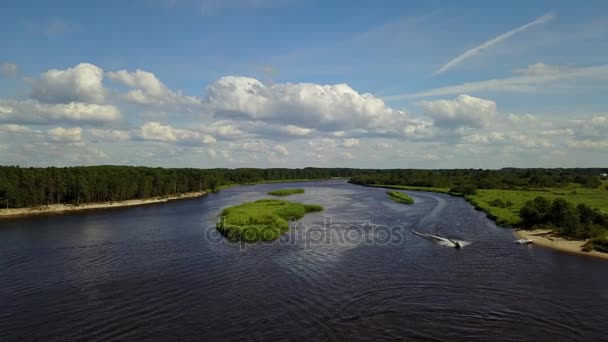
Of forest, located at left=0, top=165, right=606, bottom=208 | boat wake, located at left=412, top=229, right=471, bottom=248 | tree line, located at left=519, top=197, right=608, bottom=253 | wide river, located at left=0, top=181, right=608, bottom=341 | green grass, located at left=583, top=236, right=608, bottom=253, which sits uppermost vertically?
forest, located at left=0, top=165, right=606, bottom=208

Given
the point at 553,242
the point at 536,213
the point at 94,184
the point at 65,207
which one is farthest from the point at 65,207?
the point at 553,242

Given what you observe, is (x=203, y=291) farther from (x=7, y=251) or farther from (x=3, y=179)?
(x=3, y=179)

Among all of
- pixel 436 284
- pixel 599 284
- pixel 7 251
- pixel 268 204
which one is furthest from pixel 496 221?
pixel 7 251

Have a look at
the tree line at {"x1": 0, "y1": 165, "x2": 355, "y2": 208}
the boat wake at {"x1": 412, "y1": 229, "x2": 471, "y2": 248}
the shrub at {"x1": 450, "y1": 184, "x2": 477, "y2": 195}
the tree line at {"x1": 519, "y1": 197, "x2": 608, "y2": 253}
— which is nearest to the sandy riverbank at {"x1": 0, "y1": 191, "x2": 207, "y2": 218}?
the tree line at {"x1": 0, "y1": 165, "x2": 355, "y2": 208}

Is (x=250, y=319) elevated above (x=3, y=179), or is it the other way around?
(x=3, y=179)

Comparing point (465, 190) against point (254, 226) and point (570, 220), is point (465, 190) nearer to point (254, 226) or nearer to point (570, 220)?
point (570, 220)

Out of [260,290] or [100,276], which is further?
[100,276]

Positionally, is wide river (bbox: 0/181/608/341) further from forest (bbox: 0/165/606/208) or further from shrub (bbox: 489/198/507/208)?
forest (bbox: 0/165/606/208)
